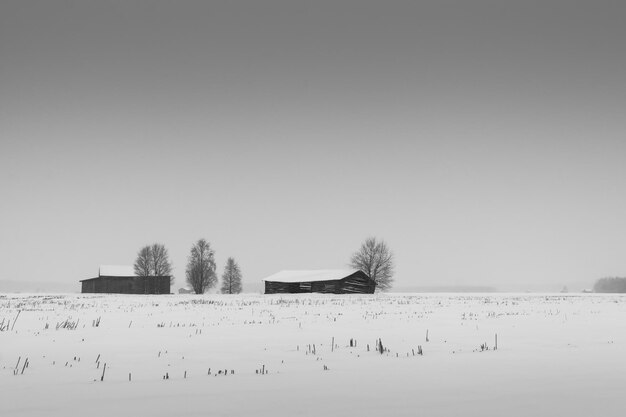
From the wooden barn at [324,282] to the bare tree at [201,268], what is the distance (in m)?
11.5

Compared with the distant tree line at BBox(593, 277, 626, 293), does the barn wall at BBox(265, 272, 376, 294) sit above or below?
above

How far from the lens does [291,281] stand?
75.1 m

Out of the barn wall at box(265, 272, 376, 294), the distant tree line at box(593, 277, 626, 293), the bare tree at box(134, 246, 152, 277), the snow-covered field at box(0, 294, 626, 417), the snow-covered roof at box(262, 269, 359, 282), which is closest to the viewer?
the snow-covered field at box(0, 294, 626, 417)

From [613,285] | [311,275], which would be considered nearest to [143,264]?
[311,275]

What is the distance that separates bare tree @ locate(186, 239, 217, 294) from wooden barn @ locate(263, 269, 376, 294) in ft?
37.7

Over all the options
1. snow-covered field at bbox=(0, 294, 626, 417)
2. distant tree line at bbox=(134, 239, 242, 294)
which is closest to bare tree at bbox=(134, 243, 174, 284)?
distant tree line at bbox=(134, 239, 242, 294)

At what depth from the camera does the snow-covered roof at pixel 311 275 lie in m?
73.8

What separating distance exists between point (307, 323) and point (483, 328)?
258 inches

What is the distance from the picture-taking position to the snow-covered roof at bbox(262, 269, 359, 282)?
73.8 m

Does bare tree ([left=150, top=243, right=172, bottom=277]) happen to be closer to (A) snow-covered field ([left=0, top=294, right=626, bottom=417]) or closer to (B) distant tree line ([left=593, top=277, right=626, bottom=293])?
(A) snow-covered field ([left=0, top=294, right=626, bottom=417])

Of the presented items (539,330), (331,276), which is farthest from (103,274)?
(539,330)

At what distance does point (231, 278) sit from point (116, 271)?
21.4m

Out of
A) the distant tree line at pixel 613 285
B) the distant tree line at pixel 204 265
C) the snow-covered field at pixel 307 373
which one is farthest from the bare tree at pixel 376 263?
the distant tree line at pixel 613 285

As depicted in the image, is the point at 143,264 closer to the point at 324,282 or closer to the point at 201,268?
the point at 201,268
